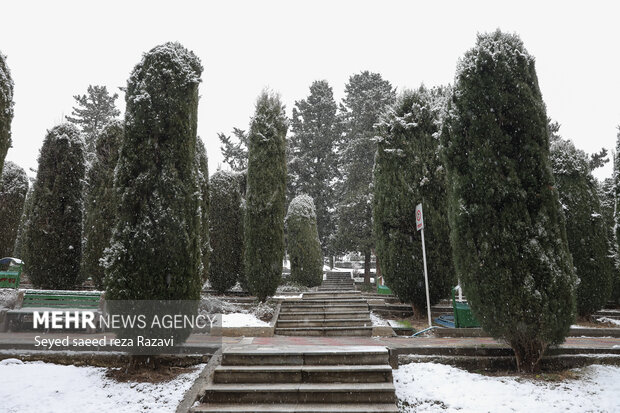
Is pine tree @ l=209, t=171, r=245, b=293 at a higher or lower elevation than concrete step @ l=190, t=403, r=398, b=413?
higher

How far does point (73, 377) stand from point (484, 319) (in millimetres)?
5738

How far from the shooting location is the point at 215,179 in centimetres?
1312

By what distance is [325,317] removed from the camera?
9961 mm

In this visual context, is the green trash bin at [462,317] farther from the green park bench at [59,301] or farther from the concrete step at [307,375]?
the green park bench at [59,301]

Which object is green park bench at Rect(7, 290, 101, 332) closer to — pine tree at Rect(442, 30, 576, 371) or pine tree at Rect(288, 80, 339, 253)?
pine tree at Rect(442, 30, 576, 371)

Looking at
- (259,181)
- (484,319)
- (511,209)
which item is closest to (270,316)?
(259,181)

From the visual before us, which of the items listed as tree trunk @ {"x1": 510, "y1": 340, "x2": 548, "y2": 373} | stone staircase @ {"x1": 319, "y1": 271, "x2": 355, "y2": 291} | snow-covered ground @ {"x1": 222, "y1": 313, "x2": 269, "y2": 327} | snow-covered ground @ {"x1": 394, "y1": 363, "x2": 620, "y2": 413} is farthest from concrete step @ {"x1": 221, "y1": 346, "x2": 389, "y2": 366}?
stone staircase @ {"x1": 319, "y1": 271, "x2": 355, "y2": 291}

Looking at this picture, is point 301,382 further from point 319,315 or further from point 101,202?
point 101,202

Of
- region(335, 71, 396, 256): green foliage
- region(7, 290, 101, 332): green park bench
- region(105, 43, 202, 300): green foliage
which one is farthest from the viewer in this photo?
region(335, 71, 396, 256): green foliage

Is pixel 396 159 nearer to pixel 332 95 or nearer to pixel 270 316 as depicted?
pixel 270 316

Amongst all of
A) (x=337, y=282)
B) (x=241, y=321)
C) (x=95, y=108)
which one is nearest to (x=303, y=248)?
(x=337, y=282)

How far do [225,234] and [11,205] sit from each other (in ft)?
25.5

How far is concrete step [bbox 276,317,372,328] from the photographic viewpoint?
946 cm

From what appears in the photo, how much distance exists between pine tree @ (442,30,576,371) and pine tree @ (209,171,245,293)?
8.62m
